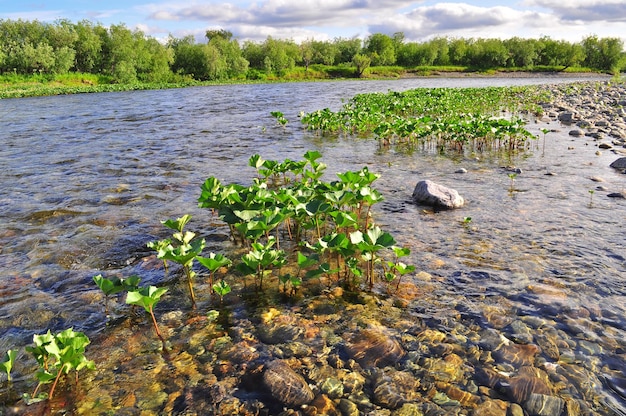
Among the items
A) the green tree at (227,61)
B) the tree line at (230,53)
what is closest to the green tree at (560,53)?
the tree line at (230,53)

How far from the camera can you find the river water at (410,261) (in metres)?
4.09

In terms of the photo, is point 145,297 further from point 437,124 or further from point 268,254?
point 437,124

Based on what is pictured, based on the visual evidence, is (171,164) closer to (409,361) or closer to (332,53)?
(409,361)

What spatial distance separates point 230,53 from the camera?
10106cm

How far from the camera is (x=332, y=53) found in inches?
4825

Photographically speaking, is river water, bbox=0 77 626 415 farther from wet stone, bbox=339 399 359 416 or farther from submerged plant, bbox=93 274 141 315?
submerged plant, bbox=93 274 141 315

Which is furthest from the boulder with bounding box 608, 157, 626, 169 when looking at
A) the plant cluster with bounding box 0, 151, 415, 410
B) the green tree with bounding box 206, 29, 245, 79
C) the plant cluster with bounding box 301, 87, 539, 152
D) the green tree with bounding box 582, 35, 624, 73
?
the green tree with bounding box 582, 35, 624, 73

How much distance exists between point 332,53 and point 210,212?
12214 cm

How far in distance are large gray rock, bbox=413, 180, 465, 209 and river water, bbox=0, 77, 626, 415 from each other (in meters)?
0.27

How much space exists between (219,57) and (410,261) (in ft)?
304

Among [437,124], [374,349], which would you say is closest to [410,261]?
[374,349]

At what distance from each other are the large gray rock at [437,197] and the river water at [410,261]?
10.7 inches

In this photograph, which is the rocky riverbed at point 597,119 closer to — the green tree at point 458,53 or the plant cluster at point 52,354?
the plant cluster at point 52,354

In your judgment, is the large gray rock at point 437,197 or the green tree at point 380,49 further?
the green tree at point 380,49
